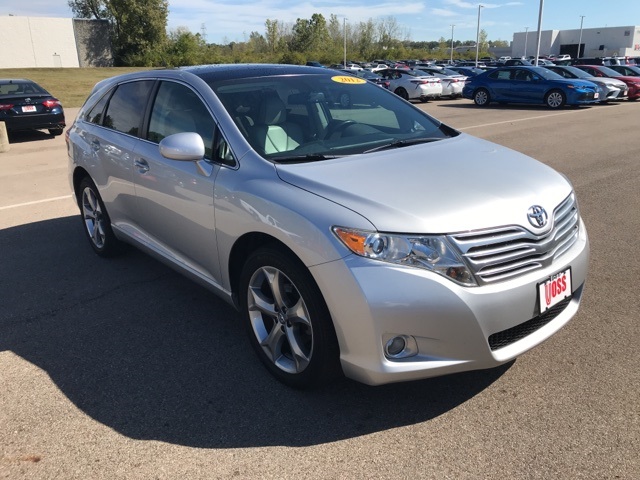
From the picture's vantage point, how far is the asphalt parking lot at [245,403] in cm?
265

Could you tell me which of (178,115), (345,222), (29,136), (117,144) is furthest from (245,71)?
(29,136)

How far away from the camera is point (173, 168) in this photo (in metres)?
3.87

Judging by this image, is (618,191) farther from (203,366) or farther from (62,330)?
(62,330)

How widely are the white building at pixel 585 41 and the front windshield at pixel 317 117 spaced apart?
102 metres

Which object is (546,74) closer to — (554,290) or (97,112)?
(97,112)

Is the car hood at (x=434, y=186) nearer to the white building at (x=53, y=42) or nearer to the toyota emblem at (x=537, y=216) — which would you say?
the toyota emblem at (x=537, y=216)

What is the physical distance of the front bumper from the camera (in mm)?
2615

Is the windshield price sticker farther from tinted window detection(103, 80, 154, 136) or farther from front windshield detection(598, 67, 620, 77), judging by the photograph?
front windshield detection(598, 67, 620, 77)

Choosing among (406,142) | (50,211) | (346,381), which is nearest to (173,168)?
(406,142)

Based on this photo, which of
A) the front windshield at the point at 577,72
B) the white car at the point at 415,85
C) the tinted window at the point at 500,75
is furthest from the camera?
the white car at the point at 415,85

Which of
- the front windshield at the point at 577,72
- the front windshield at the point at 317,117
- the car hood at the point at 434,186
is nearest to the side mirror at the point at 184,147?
the front windshield at the point at 317,117

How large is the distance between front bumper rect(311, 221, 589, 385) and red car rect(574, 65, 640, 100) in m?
25.0

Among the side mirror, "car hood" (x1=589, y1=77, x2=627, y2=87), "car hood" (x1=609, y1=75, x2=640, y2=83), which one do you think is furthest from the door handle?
"car hood" (x1=609, y1=75, x2=640, y2=83)

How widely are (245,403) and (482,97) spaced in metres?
21.9
